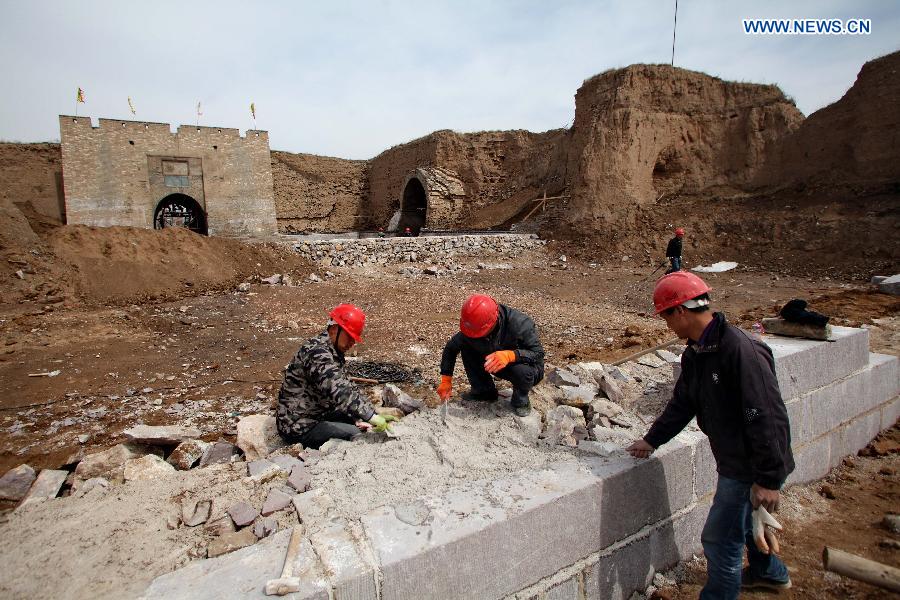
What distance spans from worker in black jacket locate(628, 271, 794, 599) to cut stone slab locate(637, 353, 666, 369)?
2.10m

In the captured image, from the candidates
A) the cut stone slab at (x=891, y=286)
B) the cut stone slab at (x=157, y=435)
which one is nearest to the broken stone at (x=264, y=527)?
the cut stone slab at (x=157, y=435)

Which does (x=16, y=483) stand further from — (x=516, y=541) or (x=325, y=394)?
(x=516, y=541)

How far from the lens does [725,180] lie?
1728cm

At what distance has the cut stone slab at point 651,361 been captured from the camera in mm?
4305

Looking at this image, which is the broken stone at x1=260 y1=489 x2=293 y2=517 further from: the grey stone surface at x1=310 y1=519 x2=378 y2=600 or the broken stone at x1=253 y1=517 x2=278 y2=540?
the grey stone surface at x1=310 y1=519 x2=378 y2=600

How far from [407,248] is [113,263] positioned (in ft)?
25.8

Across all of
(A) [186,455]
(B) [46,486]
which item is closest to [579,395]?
(A) [186,455]

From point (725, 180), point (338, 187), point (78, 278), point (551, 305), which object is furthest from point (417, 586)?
point (338, 187)

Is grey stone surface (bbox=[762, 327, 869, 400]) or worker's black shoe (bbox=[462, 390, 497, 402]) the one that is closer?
grey stone surface (bbox=[762, 327, 869, 400])

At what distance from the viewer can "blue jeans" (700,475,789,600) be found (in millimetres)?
2084

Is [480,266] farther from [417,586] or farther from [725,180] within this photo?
[417,586]

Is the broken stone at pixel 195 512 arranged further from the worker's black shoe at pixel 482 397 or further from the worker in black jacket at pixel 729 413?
the worker in black jacket at pixel 729 413

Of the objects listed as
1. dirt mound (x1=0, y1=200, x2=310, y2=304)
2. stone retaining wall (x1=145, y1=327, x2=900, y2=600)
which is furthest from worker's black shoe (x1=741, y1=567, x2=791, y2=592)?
dirt mound (x1=0, y1=200, x2=310, y2=304)

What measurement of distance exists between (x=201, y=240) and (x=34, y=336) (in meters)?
4.87
